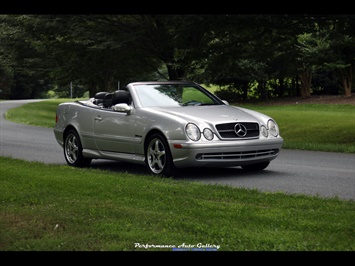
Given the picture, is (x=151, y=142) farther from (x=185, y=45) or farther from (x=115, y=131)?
(x=185, y=45)

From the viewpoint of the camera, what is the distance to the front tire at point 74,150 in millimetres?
12602

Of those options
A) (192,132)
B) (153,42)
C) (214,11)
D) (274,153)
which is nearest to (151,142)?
(192,132)

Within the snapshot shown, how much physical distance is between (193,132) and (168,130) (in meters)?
0.39

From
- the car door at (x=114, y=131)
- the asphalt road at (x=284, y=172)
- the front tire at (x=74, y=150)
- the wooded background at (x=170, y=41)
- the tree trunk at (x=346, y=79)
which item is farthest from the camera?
the tree trunk at (x=346, y=79)

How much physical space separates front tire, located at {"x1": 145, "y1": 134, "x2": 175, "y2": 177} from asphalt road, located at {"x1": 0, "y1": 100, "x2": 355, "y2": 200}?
1.02ft

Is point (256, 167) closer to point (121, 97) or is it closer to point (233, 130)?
point (233, 130)

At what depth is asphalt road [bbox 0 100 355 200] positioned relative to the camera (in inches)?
398

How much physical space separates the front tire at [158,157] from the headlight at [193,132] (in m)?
0.39

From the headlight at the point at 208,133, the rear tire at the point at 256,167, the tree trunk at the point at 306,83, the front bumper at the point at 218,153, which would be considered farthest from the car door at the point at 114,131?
the tree trunk at the point at 306,83

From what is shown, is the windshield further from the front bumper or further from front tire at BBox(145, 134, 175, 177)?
the front bumper

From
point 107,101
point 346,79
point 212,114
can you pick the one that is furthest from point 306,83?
point 212,114

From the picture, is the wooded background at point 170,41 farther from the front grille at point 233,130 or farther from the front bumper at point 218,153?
the front bumper at point 218,153

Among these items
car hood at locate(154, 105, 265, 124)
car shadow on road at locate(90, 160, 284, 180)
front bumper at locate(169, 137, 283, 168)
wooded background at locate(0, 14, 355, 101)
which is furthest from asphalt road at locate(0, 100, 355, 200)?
wooded background at locate(0, 14, 355, 101)

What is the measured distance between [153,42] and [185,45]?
3292mm
